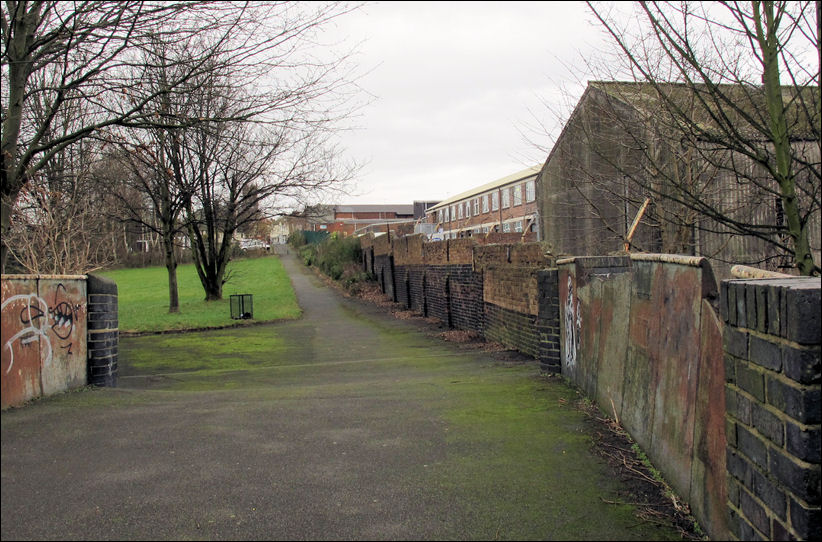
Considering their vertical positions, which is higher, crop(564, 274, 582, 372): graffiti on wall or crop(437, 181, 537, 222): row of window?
crop(437, 181, 537, 222): row of window

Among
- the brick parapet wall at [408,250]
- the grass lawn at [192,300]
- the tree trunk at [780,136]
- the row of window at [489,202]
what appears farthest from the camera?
the row of window at [489,202]

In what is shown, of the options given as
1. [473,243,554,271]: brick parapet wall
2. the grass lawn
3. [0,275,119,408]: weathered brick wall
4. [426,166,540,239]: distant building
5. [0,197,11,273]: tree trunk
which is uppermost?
[426,166,540,239]: distant building

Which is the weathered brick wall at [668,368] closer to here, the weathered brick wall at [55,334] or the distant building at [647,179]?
the distant building at [647,179]

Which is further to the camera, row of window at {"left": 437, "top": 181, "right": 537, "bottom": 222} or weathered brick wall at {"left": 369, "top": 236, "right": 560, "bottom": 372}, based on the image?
row of window at {"left": 437, "top": 181, "right": 537, "bottom": 222}

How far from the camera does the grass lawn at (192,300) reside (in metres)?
19.8

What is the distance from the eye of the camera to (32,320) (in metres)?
5.89

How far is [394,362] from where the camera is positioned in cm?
1107

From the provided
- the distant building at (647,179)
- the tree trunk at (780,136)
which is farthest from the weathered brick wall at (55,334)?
the tree trunk at (780,136)

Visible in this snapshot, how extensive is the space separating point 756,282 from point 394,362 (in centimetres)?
867

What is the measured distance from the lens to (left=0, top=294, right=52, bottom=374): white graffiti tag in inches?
215

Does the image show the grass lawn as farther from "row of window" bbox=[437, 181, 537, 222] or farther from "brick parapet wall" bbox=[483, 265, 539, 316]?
"row of window" bbox=[437, 181, 537, 222]

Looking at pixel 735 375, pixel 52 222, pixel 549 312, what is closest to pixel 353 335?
pixel 52 222

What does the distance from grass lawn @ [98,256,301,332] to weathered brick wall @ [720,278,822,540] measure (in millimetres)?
17646

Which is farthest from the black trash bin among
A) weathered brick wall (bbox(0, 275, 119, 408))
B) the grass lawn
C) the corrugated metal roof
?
the corrugated metal roof
